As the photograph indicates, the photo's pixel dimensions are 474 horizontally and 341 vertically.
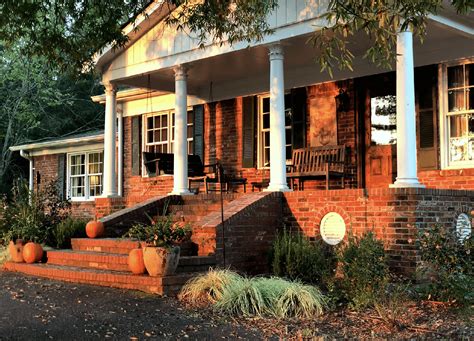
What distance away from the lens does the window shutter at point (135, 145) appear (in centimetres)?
1634

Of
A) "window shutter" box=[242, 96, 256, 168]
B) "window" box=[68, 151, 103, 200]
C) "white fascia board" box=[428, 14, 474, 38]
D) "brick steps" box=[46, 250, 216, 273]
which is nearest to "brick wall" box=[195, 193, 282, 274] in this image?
"brick steps" box=[46, 250, 216, 273]

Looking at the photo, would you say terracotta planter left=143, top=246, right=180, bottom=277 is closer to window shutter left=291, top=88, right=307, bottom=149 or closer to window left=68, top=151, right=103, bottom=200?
window shutter left=291, top=88, right=307, bottom=149

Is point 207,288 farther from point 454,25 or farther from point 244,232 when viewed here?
point 454,25

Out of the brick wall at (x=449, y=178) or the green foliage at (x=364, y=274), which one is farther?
the brick wall at (x=449, y=178)

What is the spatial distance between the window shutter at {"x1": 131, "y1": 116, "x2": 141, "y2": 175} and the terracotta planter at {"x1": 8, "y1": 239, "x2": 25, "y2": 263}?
5861 millimetres

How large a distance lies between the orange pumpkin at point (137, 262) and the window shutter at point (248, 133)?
5835mm

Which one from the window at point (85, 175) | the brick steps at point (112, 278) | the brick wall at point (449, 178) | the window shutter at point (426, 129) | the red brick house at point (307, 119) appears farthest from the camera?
the window at point (85, 175)

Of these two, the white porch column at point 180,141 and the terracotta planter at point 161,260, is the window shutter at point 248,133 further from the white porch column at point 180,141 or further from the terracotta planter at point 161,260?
the terracotta planter at point 161,260

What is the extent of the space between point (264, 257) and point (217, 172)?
4382mm

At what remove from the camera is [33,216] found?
1151cm

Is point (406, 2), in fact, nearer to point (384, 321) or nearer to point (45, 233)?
point (384, 321)

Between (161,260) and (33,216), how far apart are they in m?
4.62

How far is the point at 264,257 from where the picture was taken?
9.74m

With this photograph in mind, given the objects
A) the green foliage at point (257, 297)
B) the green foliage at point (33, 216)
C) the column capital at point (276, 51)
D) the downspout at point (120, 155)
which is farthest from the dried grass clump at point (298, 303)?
the downspout at point (120, 155)
